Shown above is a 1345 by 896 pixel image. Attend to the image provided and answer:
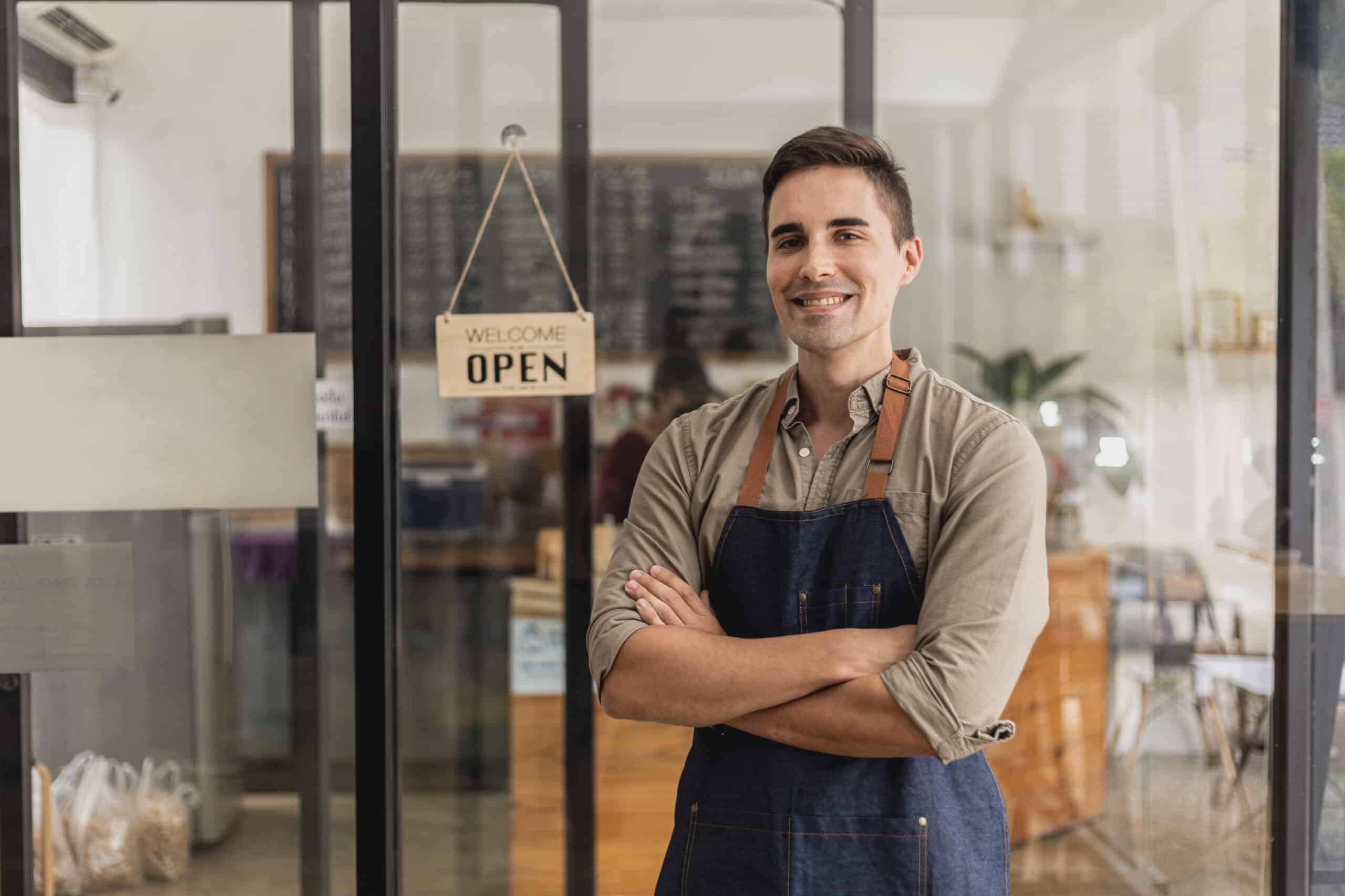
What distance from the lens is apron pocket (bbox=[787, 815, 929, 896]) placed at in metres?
1.27

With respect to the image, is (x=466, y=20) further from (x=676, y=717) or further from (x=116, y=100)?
(x=676, y=717)

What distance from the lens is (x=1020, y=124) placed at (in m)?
2.64

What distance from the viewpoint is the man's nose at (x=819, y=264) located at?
1326 mm

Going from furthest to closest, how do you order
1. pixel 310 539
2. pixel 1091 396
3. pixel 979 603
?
pixel 1091 396 < pixel 310 539 < pixel 979 603

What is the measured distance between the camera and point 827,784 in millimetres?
Result: 1287

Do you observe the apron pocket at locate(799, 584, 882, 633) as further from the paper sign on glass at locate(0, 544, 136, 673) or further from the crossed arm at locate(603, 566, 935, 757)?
the paper sign on glass at locate(0, 544, 136, 673)

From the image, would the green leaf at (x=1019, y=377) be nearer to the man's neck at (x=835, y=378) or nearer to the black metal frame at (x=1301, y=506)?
the black metal frame at (x=1301, y=506)

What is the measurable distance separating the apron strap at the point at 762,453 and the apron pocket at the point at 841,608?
5.7 inches

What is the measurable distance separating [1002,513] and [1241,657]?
1220mm

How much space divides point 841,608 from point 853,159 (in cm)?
55

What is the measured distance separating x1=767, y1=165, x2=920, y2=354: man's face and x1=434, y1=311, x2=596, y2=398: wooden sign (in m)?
0.72

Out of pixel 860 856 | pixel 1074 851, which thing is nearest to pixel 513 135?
pixel 860 856

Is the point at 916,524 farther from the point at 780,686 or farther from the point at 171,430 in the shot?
the point at 171,430

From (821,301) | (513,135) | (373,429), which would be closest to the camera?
(821,301)
